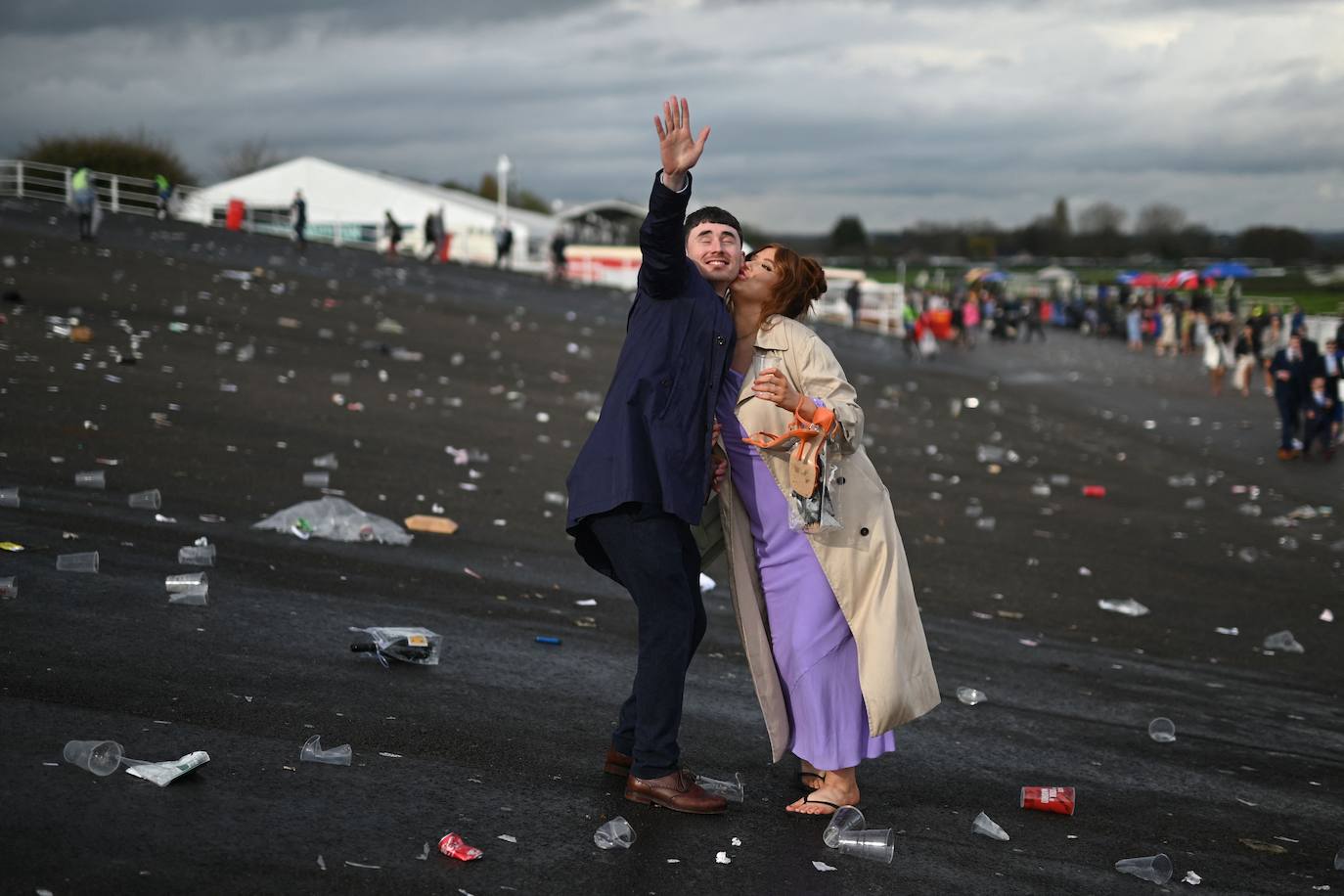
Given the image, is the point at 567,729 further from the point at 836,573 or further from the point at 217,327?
the point at 217,327

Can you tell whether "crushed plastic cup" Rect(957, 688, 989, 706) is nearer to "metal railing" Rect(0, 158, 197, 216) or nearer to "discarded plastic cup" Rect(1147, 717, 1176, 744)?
"discarded plastic cup" Rect(1147, 717, 1176, 744)

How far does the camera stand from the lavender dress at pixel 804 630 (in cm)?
461

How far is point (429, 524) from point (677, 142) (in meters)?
6.27

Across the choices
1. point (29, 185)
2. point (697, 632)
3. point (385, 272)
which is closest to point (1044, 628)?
point (697, 632)

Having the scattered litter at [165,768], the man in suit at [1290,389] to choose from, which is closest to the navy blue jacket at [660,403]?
the scattered litter at [165,768]

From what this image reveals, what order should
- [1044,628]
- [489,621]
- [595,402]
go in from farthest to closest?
[595,402] < [1044,628] < [489,621]

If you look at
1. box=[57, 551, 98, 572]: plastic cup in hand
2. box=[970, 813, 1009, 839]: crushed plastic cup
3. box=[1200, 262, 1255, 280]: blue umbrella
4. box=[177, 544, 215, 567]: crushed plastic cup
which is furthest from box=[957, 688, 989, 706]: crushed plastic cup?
box=[1200, 262, 1255, 280]: blue umbrella

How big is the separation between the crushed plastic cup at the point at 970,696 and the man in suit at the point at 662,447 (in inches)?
106

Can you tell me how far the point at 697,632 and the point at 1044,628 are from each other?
5.36 metres

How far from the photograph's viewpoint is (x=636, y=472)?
4172 mm

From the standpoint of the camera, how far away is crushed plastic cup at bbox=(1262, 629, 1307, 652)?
9.30 m

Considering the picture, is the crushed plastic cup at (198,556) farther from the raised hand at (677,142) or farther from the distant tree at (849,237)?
the distant tree at (849,237)

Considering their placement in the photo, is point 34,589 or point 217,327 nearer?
point 34,589

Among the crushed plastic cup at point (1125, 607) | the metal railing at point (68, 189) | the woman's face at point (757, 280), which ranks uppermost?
the metal railing at point (68, 189)
